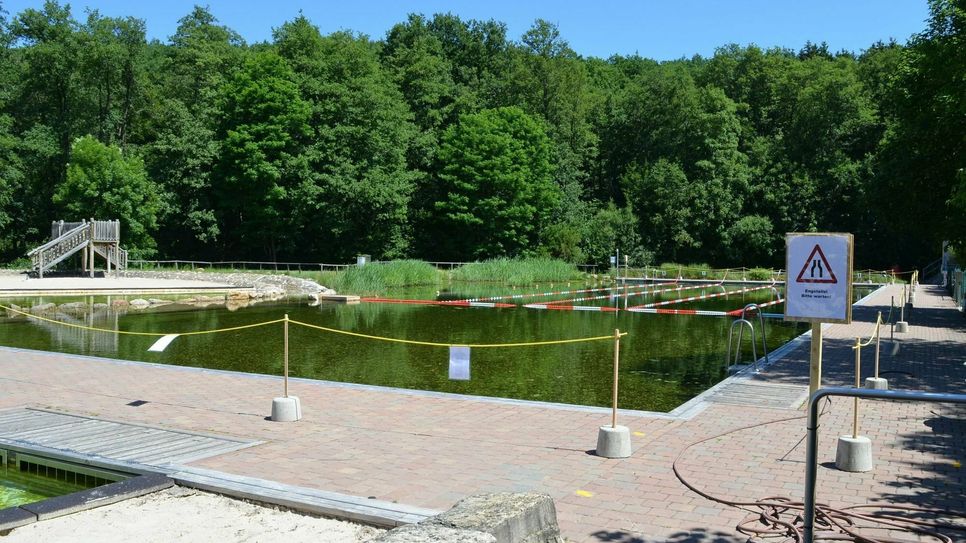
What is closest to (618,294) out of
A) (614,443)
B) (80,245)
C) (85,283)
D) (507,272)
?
(507,272)

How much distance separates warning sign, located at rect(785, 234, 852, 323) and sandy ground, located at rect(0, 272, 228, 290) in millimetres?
33685

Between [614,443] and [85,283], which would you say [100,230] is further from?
[614,443]

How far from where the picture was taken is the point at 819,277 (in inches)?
315

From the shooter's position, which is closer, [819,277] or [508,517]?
[508,517]

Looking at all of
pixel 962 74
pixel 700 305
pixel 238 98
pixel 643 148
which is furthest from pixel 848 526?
pixel 643 148

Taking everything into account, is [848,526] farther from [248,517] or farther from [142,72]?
[142,72]

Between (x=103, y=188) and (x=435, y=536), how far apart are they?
51.4 metres

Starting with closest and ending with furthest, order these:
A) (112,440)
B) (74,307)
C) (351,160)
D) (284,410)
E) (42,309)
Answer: (112,440)
(284,410)
(42,309)
(74,307)
(351,160)

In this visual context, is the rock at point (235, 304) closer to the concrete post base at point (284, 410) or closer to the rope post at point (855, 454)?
the concrete post base at point (284, 410)

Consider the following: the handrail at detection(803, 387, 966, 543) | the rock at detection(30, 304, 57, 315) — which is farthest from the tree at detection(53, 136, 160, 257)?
the handrail at detection(803, 387, 966, 543)

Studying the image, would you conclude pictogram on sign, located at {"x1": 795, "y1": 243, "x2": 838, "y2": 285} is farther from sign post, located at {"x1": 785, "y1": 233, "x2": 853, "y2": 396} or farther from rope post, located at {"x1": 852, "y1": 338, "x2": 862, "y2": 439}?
rope post, located at {"x1": 852, "y1": 338, "x2": 862, "y2": 439}

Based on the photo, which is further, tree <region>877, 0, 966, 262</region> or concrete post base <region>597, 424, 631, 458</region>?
tree <region>877, 0, 966, 262</region>

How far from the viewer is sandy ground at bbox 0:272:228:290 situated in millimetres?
35388

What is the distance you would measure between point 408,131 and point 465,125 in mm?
4313
